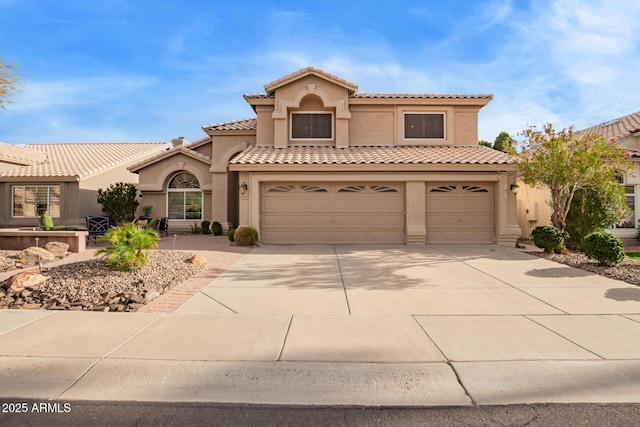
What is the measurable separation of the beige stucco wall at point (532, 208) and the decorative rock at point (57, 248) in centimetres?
1742

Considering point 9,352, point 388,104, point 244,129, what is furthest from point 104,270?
point 388,104

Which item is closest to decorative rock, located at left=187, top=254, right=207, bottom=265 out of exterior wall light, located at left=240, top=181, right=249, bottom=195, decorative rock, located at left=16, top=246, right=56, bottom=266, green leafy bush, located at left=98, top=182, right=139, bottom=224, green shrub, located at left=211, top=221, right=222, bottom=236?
decorative rock, located at left=16, top=246, right=56, bottom=266

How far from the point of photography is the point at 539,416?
9.80ft

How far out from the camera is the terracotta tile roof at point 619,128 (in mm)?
16438

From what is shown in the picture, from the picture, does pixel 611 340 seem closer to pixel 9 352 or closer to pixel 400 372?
pixel 400 372

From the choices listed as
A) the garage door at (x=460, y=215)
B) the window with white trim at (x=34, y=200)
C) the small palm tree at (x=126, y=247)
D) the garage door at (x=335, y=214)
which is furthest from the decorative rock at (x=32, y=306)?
the window with white trim at (x=34, y=200)

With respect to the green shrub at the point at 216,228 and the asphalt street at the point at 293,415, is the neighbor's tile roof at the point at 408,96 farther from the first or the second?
the asphalt street at the point at 293,415

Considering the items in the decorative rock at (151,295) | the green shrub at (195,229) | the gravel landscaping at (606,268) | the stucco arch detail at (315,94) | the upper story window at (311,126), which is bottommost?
the decorative rock at (151,295)

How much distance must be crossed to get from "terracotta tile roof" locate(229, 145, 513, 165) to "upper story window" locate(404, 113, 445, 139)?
761 mm

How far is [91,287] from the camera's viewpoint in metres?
6.55

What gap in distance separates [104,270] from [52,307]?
160cm

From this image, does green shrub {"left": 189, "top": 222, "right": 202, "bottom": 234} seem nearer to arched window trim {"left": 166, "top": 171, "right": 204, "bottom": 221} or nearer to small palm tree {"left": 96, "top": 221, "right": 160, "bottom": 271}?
arched window trim {"left": 166, "top": 171, "right": 204, "bottom": 221}

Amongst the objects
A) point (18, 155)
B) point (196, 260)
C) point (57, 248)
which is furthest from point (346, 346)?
point (18, 155)

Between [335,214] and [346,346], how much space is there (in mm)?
9258
